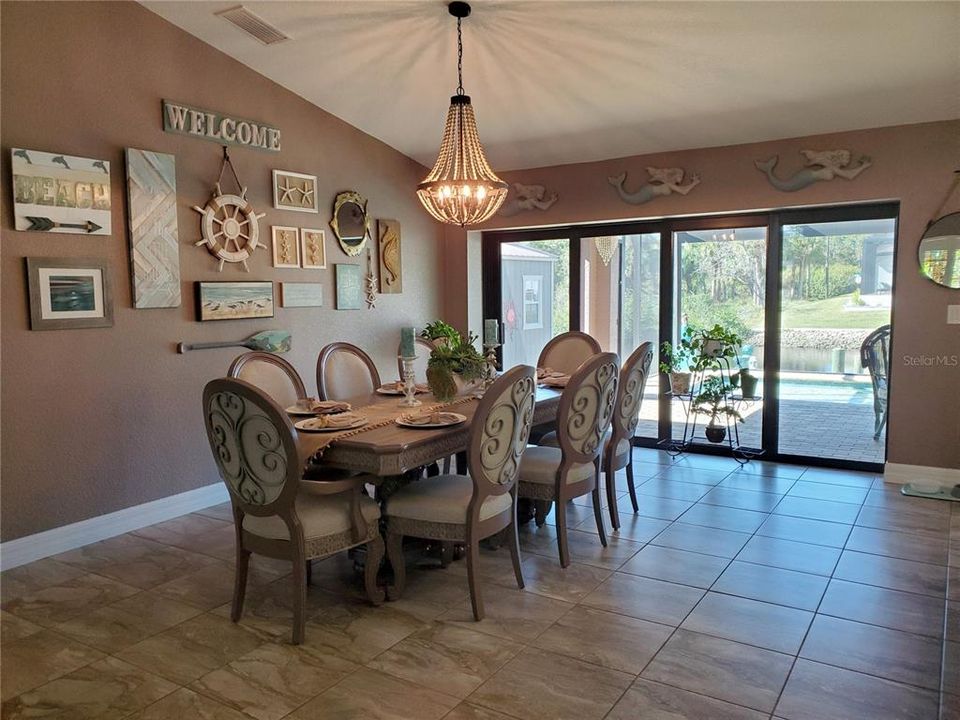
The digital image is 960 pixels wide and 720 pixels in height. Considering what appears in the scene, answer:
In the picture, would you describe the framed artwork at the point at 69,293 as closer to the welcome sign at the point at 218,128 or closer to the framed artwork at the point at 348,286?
the welcome sign at the point at 218,128

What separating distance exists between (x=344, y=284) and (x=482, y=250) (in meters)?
1.67

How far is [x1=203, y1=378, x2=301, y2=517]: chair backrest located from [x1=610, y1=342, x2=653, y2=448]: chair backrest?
1946 millimetres

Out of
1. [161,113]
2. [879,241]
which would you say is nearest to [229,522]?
[161,113]

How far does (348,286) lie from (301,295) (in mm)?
509

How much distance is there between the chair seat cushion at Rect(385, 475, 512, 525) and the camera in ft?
9.55

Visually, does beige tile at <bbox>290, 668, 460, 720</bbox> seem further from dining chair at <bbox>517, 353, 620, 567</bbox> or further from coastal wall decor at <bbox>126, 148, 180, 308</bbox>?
coastal wall decor at <bbox>126, 148, 180, 308</bbox>

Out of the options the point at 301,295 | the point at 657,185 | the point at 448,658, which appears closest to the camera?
the point at 448,658

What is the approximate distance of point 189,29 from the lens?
13.8 ft

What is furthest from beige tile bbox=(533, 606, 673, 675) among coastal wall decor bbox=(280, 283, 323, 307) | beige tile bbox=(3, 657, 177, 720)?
coastal wall decor bbox=(280, 283, 323, 307)

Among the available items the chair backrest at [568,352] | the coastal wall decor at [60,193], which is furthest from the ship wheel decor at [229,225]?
the chair backrest at [568,352]

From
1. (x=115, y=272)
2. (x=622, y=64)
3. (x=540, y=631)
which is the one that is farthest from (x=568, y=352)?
(x=115, y=272)

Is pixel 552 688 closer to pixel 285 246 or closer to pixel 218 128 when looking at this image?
pixel 285 246

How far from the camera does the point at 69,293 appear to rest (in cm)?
371

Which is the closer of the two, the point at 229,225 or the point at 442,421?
the point at 442,421
